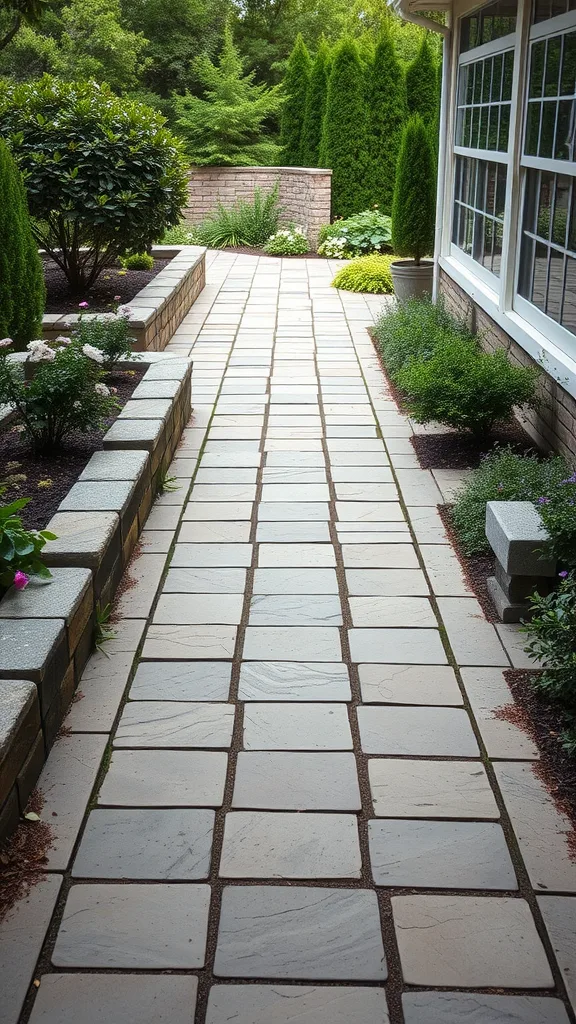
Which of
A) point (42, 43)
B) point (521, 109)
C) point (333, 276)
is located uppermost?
point (42, 43)

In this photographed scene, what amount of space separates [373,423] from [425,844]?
13.0ft

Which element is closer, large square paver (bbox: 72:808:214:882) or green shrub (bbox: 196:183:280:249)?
large square paver (bbox: 72:808:214:882)

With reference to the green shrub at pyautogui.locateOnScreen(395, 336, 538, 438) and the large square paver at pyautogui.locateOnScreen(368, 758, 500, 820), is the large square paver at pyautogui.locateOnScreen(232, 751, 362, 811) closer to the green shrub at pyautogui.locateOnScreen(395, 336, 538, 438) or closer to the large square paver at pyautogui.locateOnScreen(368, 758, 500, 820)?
the large square paver at pyautogui.locateOnScreen(368, 758, 500, 820)

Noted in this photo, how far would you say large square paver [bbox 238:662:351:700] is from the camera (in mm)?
3053

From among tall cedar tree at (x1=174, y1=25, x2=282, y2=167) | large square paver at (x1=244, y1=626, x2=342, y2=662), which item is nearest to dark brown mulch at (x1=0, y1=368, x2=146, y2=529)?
large square paver at (x1=244, y1=626, x2=342, y2=662)

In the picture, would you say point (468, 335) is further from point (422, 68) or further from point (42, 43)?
point (42, 43)

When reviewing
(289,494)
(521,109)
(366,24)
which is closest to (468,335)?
(521,109)

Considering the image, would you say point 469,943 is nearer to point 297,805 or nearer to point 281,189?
point 297,805

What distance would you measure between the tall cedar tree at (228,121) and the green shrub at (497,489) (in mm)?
13117

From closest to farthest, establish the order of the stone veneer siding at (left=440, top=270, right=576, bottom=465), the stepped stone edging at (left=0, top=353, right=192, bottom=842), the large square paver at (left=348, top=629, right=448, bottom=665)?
the stepped stone edging at (left=0, top=353, right=192, bottom=842) < the large square paver at (left=348, top=629, right=448, bottom=665) < the stone veneer siding at (left=440, top=270, right=576, bottom=465)

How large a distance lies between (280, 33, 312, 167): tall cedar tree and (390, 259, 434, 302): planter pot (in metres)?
7.45

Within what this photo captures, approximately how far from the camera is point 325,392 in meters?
6.78

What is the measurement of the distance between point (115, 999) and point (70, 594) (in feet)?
4.49

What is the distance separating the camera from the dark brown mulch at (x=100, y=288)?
318 inches
